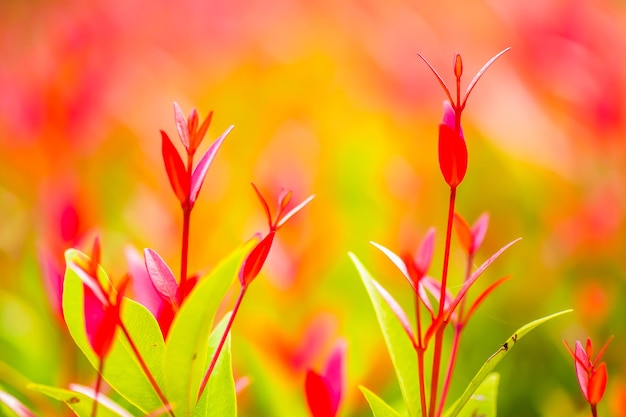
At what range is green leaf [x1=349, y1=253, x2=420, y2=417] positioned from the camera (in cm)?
38

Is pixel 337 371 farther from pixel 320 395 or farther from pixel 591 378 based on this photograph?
pixel 591 378

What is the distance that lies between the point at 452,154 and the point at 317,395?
0.50 ft

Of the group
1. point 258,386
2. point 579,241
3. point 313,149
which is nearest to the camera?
point 258,386

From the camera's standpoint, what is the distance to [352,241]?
0.82 m

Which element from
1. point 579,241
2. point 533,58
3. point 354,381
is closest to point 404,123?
point 533,58

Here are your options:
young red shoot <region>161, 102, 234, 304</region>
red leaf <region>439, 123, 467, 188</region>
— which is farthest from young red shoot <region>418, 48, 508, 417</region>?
young red shoot <region>161, 102, 234, 304</region>

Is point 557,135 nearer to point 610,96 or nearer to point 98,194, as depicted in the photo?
point 610,96

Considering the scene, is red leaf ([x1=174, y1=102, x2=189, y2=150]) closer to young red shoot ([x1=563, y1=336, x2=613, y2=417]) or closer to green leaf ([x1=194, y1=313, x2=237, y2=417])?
green leaf ([x1=194, y1=313, x2=237, y2=417])

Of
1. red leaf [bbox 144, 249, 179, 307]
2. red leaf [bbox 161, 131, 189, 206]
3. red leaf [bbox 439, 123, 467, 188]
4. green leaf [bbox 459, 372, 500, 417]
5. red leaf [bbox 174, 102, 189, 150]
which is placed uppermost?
red leaf [bbox 174, 102, 189, 150]

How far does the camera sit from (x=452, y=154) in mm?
355

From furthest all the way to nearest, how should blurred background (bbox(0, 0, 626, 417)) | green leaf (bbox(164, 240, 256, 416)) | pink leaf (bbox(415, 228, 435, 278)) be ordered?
blurred background (bbox(0, 0, 626, 417)) → pink leaf (bbox(415, 228, 435, 278)) → green leaf (bbox(164, 240, 256, 416))

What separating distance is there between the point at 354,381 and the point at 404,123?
52 cm

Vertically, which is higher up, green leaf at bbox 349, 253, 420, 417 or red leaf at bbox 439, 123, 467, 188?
red leaf at bbox 439, 123, 467, 188

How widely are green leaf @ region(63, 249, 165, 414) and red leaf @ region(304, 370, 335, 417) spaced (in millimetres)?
85
